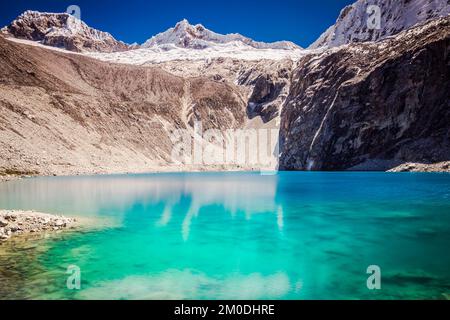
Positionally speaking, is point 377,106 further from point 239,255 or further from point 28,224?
point 28,224

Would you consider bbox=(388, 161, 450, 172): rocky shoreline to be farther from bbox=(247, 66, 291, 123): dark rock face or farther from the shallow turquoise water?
bbox=(247, 66, 291, 123): dark rock face

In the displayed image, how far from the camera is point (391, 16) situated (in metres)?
104

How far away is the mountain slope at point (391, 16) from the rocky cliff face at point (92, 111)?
165ft

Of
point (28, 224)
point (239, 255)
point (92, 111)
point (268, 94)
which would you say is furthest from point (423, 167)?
point (268, 94)

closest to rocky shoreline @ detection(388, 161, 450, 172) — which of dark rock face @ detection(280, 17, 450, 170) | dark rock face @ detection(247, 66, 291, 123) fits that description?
dark rock face @ detection(280, 17, 450, 170)

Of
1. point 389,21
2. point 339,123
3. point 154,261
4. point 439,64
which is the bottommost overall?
point 154,261

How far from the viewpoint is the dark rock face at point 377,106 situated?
7100cm

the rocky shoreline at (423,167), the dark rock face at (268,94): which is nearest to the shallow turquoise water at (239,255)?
the rocky shoreline at (423,167)

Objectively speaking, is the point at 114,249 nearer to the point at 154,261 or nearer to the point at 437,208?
the point at 154,261

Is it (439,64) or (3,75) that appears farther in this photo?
(3,75)

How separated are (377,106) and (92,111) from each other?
69942mm
